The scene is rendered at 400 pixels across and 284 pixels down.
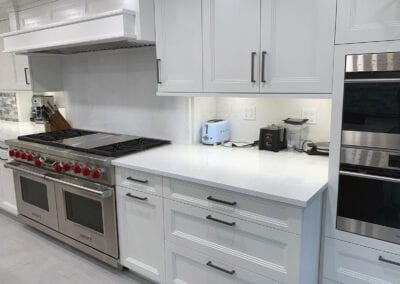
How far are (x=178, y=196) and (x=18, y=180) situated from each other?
78.0 inches

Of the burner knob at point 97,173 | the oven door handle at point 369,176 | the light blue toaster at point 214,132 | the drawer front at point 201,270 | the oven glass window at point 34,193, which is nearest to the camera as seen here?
the oven door handle at point 369,176

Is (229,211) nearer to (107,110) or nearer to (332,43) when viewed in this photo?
(332,43)

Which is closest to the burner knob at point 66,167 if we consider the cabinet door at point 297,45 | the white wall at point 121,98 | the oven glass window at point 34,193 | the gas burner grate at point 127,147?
the gas burner grate at point 127,147

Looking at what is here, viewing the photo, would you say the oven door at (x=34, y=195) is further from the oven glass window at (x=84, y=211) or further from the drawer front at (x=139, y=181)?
the drawer front at (x=139, y=181)

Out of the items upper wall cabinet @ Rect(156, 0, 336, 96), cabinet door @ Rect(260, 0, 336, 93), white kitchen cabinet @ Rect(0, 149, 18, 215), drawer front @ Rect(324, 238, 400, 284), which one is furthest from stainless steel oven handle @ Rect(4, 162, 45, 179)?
drawer front @ Rect(324, 238, 400, 284)

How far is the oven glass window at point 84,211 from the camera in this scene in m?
2.47

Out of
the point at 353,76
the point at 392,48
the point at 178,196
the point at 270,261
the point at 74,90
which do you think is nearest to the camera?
the point at 392,48

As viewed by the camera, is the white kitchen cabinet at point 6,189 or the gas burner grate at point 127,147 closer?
the gas burner grate at point 127,147

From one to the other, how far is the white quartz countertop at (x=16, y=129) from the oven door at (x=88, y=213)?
40.8 inches

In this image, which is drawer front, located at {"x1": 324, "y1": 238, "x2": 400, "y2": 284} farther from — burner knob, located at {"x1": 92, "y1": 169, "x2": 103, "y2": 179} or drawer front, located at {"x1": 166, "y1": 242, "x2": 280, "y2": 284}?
burner knob, located at {"x1": 92, "y1": 169, "x2": 103, "y2": 179}

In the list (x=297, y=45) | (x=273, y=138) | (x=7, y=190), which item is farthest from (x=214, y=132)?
(x=7, y=190)

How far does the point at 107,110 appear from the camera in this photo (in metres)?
3.21

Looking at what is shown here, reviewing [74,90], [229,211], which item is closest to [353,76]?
[229,211]

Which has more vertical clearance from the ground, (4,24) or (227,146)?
(4,24)
